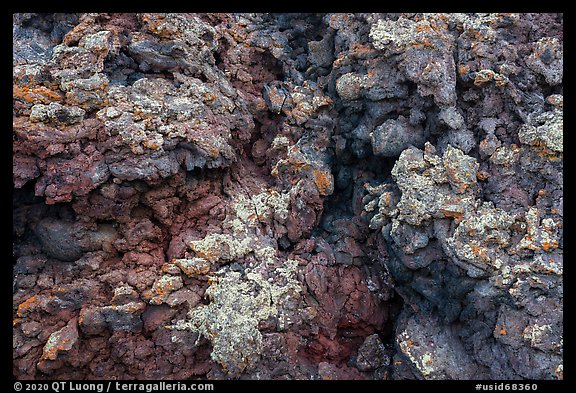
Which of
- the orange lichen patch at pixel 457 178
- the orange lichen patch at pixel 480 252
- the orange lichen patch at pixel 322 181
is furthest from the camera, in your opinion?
the orange lichen patch at pixel 322 181

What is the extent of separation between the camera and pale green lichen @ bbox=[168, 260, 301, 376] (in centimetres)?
570

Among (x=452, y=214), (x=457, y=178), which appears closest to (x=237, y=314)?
(x=452, y=214)

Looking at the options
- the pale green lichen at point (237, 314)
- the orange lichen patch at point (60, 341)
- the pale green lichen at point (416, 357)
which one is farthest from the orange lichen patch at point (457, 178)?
the orange lichen patch at point (60, 341)

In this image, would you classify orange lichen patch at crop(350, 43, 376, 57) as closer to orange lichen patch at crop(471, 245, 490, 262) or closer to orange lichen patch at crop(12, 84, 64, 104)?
orange lichen patch at crop(471, 245, 490, 262)

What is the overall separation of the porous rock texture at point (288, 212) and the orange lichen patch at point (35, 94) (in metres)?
0.02

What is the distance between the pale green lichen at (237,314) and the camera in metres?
5.70

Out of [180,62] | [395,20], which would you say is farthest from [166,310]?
[395,20]

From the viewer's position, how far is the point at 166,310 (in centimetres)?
579

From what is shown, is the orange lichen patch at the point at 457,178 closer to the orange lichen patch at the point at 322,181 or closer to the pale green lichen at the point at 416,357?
the orange lichen patch at the point at 322,181

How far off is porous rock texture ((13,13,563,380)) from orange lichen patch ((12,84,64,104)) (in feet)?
0.07

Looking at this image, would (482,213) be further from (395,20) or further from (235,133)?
(235,133)

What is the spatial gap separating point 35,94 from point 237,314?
12.5ft

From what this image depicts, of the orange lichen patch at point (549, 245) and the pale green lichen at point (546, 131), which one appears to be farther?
the pale green lichen at point (546, 131)
